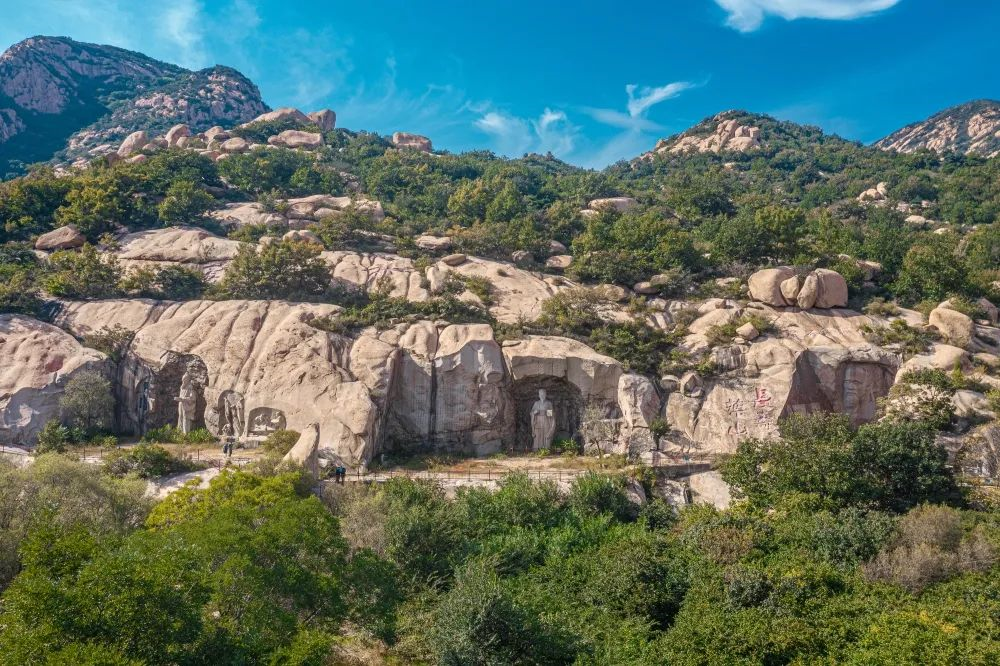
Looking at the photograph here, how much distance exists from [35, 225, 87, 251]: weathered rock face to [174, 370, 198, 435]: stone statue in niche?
864 inches

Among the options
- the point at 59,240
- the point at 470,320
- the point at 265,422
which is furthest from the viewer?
the point at 59,240

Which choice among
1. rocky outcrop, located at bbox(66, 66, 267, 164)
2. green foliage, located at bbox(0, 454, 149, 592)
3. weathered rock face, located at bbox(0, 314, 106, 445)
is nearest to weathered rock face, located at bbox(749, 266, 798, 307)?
green foliage, located at bbox(0, 454, 149, 592)

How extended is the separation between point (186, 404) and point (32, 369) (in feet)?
27.0

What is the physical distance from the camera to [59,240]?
49344 millimetres

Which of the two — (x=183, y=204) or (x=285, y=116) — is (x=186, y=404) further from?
(x=285, y=116)

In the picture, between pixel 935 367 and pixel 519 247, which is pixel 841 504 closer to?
pixel 935 367

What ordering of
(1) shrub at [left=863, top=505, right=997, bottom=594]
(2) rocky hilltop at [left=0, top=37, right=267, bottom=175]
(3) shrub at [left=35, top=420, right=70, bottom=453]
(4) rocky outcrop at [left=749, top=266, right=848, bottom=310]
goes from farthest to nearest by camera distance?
1. (2) rocky hilltop at [left=0, top=37, right=267, bottom=175]
2. (4) rocky outcrop at [left=749, top=266, right=848, bottom=310]
3. (3) shrub at [left=35, top=420, right=70, bottom=453]
4. (1) shrub at [left=863, top=505, right=997, bottom=594]

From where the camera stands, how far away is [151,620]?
1259 cm

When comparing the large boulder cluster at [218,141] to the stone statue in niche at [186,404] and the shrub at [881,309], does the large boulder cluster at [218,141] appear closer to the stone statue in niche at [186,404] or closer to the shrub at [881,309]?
the stone statue in niche at [186,404]

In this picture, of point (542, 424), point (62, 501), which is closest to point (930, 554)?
point (542, 424)

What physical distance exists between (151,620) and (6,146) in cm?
13333

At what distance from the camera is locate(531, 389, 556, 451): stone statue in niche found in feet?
118

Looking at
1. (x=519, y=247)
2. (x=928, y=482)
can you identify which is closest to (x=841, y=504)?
(x=928, y=482)

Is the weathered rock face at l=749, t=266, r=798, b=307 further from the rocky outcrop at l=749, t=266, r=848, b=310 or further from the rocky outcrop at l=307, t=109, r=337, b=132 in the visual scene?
the rocky outcrop at l=307, t=109, r=337, b=132
